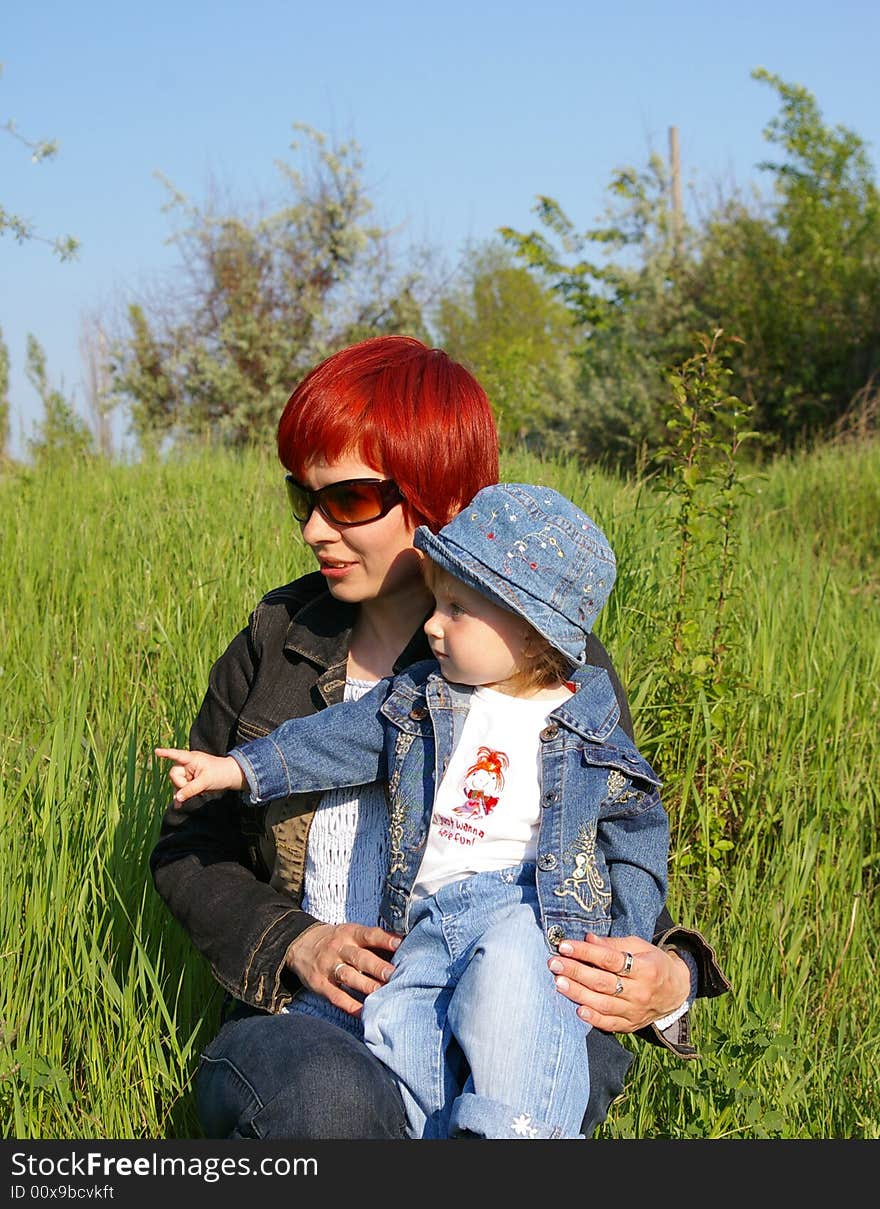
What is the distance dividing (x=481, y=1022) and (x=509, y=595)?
0.69 meters

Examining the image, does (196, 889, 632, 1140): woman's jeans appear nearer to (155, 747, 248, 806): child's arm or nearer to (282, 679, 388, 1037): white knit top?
(282, 679, 388, 1037): white knit top

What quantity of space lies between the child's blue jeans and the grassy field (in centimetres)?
66

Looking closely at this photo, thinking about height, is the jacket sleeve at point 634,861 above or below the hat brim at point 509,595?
below

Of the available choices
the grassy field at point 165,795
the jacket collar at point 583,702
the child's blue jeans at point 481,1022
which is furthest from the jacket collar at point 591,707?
the grassy field at point 165,795

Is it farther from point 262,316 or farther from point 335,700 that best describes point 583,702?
point 262,316

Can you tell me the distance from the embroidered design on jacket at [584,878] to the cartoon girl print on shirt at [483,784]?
0.16m

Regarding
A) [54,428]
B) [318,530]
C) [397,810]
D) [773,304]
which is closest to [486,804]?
[397,810]

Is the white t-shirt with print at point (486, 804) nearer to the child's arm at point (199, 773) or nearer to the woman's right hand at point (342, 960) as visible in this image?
the woman's right hand at point (342, 960)

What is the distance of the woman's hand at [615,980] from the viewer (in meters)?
2.04

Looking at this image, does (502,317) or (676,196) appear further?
(502,317)

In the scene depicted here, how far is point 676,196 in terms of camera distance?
1978 centimetres

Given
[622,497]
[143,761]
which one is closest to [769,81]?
[622,497]

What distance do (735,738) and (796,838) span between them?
36 centimetres

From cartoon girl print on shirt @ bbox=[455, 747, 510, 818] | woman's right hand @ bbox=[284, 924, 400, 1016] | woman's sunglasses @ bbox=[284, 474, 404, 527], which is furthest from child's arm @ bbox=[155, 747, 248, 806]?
woman's sunglasses @ bbox=[284, 474, 404, 527]
